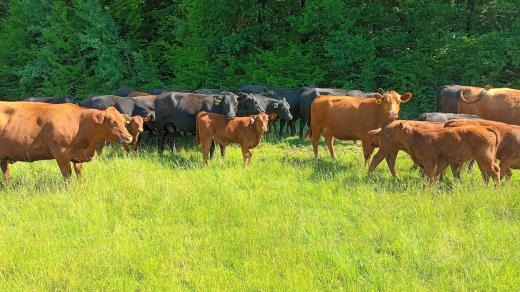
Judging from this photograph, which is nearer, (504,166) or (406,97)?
(504,166)

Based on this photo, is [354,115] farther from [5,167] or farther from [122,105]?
[5,167]

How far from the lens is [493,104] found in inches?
433

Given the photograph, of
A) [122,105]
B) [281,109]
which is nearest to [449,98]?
[281,109]

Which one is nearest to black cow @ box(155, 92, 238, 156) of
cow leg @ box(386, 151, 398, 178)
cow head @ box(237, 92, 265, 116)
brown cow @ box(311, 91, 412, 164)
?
cow head @ box(237, 92, 265, 116)

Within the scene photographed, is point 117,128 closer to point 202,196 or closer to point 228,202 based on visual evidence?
point 202,196

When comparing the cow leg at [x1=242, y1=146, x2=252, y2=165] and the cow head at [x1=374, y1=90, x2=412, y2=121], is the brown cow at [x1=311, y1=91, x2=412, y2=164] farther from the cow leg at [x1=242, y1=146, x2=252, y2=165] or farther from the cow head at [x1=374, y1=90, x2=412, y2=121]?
the cow leg at [x1=242, y1=146, x2=252, y2=165]

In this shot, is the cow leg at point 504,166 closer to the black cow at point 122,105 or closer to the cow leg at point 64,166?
the cow leg at point 64,166

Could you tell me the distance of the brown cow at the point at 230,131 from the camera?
9117mm

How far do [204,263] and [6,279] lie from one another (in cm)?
199

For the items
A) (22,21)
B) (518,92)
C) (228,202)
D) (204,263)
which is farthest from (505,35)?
(22,21)

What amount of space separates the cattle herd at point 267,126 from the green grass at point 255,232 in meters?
0.54

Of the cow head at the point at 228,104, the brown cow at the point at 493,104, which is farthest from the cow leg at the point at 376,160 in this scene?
the brown cow at the point at 493,104

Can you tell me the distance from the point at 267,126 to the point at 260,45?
16.6 m

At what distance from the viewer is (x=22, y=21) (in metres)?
30.8
